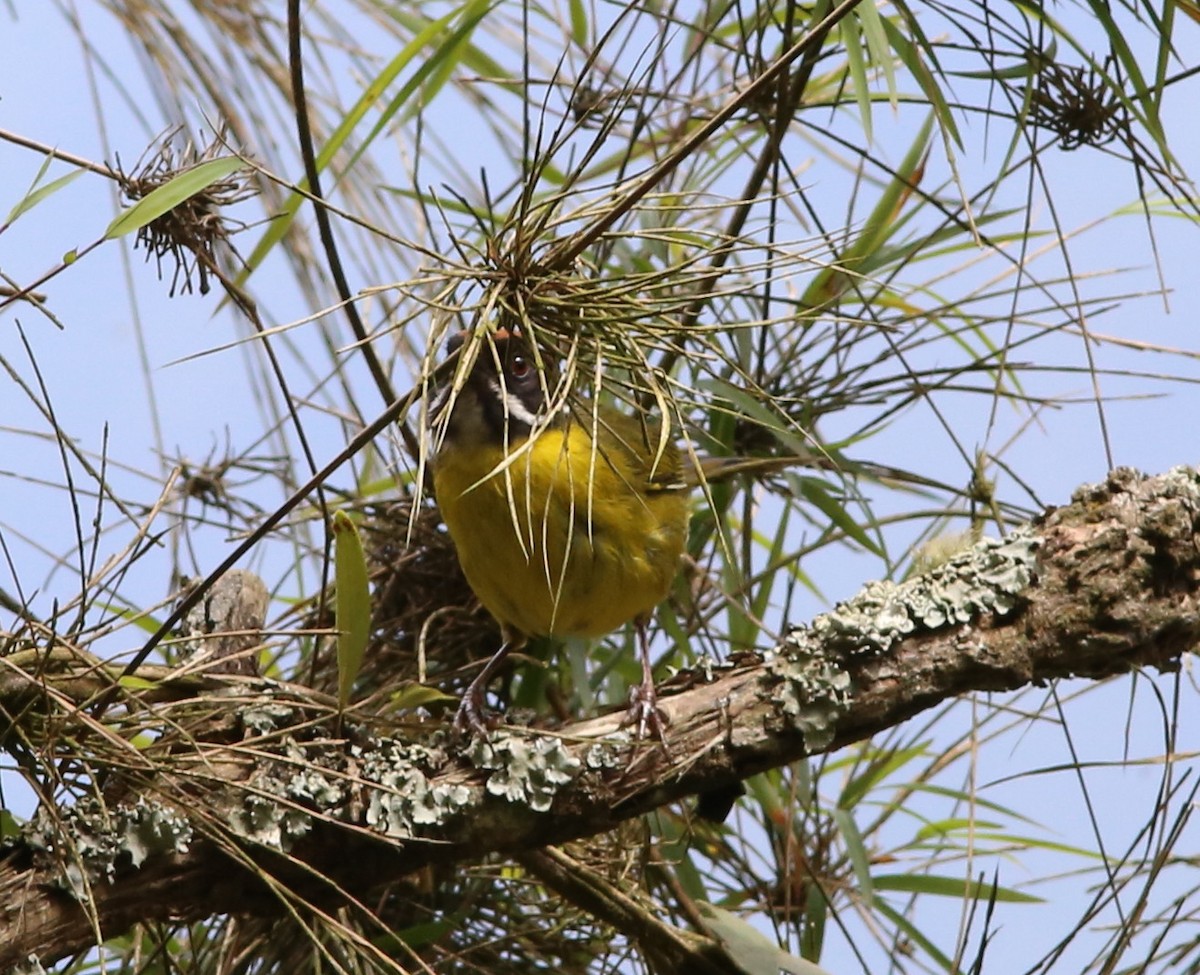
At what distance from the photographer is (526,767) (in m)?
2.30

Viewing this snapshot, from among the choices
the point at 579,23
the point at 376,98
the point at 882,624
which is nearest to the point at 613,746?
the point at 882,624

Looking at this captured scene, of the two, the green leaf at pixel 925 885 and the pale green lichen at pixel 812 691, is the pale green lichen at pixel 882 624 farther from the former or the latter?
the green leaf at pixel 925 885

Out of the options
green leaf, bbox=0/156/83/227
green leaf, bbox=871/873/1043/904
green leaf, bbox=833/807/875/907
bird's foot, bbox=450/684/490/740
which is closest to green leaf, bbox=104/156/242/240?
green leaf, bbox=0/156/83/227

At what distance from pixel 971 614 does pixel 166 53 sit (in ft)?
6.57

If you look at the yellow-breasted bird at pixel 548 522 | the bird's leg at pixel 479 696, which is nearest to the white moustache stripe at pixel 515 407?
the yellow-breasted bird at pixel 548 522

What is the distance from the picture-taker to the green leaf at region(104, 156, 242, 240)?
188cm

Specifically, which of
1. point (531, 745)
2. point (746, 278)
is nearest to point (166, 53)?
point (746, 278)

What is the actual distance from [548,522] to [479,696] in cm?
45

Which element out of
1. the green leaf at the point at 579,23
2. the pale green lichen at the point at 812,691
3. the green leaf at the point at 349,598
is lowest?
the green leaf at the point at 349,598

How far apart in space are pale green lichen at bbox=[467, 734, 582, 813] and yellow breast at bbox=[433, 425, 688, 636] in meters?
0.53

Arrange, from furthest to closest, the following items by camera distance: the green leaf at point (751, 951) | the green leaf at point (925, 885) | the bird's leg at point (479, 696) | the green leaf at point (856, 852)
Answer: the green leaf at point (925, 885)
the green leaf at point (856, 852)
the green leaf at point (751, 951)
the bird's leg at point (479, 696)

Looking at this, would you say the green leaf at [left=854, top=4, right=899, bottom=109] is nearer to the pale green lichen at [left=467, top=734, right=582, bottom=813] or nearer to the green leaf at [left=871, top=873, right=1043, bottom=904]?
the pale green lichen at [left=467, top=734, right=582, bottom=813]

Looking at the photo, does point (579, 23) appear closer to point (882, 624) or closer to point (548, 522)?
point (548, 522)

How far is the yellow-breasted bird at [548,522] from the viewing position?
9.36 feet
